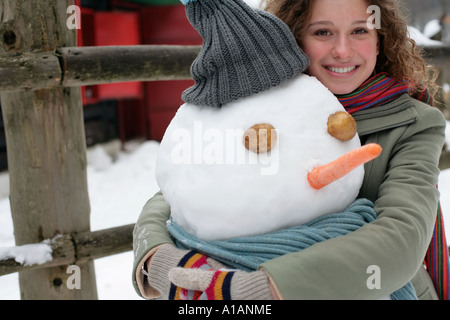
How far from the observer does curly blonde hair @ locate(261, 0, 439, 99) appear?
1.09 meters

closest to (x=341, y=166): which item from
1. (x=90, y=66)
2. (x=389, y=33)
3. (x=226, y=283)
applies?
(x=226, y=283)

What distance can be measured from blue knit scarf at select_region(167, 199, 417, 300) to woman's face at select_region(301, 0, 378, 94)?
13.8 inches

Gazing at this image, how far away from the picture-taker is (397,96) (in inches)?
41.6

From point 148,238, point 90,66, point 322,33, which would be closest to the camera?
point 148,238

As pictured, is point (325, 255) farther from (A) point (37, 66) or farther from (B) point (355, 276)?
(A) point (37, 66)

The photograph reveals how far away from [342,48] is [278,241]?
19.4 inches

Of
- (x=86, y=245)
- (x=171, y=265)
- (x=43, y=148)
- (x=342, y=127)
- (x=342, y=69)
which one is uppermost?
(x=342, y=69)

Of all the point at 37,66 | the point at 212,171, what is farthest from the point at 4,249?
the point at 212,171

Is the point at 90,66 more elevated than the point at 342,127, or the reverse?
the point at 90,66

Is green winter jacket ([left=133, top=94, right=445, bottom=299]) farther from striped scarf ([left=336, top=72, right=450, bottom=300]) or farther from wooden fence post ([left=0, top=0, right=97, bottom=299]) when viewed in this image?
wooden fence post ([left=0, top=0, right=97, bottom=299])

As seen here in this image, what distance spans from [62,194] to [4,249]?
251 mm

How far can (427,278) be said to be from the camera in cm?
109

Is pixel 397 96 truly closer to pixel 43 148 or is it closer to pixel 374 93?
pixel 374 93

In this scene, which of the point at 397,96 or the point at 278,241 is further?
the point at 397,96
